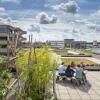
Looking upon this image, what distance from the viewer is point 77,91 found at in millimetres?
14117

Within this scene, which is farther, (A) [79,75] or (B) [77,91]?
(A) [79,75]

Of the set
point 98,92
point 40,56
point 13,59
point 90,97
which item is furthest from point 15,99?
point 98,92

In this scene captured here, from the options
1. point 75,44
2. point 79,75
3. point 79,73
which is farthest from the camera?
point 75,44

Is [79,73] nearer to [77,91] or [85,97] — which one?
[77,91]

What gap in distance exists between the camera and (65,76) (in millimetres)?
16422

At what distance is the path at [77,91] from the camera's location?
12843 mm

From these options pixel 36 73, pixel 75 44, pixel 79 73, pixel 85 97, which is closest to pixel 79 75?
pixel 79 73

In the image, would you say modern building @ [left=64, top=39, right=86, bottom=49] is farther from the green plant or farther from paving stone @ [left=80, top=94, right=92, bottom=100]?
the green plant

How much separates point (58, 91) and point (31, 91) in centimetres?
390

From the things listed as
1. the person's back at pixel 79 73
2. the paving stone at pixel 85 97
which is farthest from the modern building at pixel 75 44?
the paving stone at pixel 85 97

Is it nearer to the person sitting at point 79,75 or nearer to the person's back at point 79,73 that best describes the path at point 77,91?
the person sitting at point 79,75

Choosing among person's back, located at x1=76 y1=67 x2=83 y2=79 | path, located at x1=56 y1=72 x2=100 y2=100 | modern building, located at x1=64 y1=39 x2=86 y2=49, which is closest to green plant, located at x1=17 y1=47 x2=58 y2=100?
path, located at x1=56 y1=72 x2=100 y2=100

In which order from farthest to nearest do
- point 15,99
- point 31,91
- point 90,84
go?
point 90,84 < point 31,91 < point 15,99

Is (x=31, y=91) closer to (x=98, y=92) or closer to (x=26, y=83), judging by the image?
(x=26, y=83)
